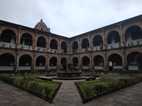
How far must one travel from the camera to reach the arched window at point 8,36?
19.5m

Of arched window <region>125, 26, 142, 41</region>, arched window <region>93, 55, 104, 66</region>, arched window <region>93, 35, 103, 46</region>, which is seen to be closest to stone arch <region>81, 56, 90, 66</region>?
arched window <region>93, 55, 104, 66</region>

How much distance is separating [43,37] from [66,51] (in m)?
7.51

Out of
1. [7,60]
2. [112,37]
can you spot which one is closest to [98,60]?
[112,37]

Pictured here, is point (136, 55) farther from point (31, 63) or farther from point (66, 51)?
point (31, 63)

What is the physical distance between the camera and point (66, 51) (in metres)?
28.9

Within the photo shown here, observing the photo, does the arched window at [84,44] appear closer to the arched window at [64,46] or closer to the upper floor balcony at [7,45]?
the arched window at [64,46]

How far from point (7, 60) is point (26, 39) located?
5.36 metres

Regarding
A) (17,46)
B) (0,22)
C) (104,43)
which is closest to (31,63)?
(17,46)

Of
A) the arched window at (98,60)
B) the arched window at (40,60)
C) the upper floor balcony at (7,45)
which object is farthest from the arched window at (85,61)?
the upper floor balcony at (7,45)

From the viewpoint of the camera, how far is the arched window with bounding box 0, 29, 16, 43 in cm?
1952

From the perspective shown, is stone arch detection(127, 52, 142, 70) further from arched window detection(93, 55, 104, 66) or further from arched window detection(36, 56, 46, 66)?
arched window detection(36, 56, 46, 66)

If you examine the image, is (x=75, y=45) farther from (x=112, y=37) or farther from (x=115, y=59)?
(x=115, y=59)

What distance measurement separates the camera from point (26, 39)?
Result: 22.1 metres

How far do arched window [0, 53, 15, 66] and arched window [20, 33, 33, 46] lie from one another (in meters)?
3.40
